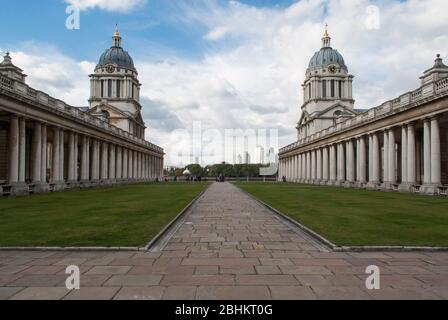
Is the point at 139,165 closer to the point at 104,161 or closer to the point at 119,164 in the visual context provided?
the point at 119,164

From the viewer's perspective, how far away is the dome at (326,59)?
10325 cm

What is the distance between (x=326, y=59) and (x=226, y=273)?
105 m

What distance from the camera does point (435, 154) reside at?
34.5 m

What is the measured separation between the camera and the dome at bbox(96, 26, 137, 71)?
342 feet

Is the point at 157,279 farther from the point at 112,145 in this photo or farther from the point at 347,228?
the point at 112,145

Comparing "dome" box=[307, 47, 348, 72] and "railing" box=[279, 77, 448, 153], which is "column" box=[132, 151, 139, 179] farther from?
"dome" box=[307, 47, 348, 72]

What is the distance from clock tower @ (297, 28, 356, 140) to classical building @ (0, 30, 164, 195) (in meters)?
44.6

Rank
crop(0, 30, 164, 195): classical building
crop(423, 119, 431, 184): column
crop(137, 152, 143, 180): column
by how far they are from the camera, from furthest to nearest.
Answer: crop(137, 152, 143, 180): column
crop(423, 119, 431, 184): column
crop(0, 30, 164, 195): classical building

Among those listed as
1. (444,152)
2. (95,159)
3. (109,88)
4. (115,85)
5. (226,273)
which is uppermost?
(115,85)

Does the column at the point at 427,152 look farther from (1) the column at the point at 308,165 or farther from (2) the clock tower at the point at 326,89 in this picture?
(2) the clock tower at the point at 326,89

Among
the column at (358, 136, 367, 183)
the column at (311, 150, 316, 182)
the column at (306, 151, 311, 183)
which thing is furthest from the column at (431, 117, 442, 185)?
the column at (306, 151, 311, 183)

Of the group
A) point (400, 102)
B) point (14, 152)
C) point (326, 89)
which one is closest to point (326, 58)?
point (326, 89)
